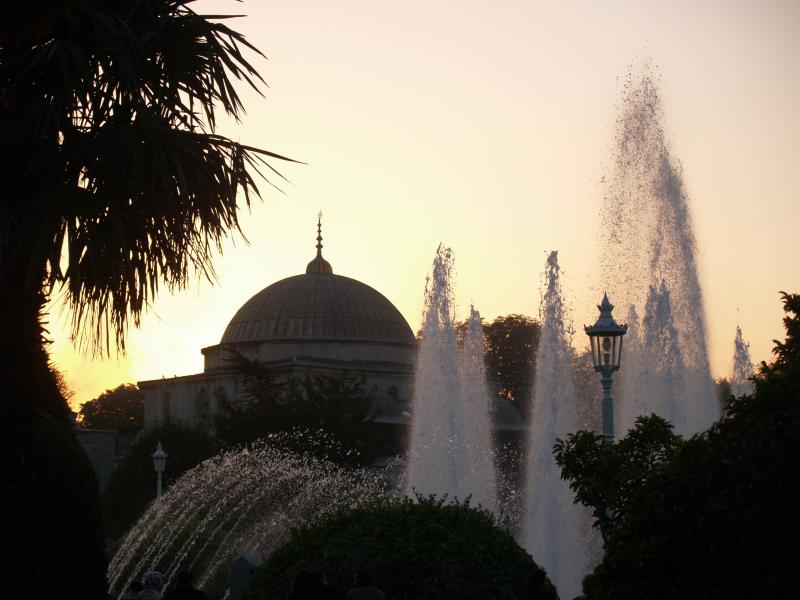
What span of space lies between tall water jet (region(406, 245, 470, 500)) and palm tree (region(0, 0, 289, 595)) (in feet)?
54.4

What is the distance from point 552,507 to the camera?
78.7 ft

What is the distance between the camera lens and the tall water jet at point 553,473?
21.6m

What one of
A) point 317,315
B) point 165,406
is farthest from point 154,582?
point 317,315

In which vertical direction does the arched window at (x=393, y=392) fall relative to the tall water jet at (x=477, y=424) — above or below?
above

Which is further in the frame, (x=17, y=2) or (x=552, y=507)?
(x=552, y=507)

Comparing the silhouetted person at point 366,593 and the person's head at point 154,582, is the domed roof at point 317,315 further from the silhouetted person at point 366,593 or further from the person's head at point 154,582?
the silhouetted person at point 366,593

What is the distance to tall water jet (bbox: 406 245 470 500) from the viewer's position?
28031mm

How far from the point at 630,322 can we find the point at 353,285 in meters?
53.2

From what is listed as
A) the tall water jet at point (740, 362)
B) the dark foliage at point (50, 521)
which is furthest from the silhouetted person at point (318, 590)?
the tall water jet at point (740, 362)

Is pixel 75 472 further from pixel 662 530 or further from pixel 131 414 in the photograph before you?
pixel 131 414

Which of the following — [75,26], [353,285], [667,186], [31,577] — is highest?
[353,285]

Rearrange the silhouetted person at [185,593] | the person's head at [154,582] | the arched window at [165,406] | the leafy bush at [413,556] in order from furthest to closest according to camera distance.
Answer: the arched window at [165,406] < the person's head at [154,582] < the leafy bush at [413,556] < the silhouetted person at [185,593]

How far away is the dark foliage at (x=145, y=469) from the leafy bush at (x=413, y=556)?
36.7 metres

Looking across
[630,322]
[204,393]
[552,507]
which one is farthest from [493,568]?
[204,393]
